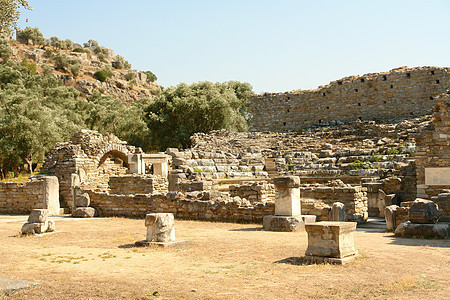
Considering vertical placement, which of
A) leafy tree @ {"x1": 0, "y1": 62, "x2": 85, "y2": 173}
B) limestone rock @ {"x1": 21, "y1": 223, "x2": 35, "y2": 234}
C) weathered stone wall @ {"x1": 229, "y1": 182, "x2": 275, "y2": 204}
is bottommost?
limestone rock @ {"x1": 21, "y1": 223, "x2": 35, "y2": 234}

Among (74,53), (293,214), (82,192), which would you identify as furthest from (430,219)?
(74,53)

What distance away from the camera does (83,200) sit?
15641 mm

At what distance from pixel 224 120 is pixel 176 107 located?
13.3ft

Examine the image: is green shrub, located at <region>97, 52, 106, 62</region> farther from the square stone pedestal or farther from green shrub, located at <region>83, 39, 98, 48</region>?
the square stone pedestal

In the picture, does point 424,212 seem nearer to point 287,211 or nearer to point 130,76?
point 287,211

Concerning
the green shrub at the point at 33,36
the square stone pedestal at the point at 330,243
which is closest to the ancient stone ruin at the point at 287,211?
the square stone pedestal at the point at 330,243

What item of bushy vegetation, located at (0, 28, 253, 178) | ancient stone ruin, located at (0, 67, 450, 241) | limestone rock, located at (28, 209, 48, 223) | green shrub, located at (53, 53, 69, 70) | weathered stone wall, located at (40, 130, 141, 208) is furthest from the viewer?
green shrub, located at (53, 53, 69, 70)

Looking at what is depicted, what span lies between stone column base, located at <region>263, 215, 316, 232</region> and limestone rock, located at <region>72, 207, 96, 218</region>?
22.8 ft

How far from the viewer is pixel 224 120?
36.5 m

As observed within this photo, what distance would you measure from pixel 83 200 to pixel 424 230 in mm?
11233

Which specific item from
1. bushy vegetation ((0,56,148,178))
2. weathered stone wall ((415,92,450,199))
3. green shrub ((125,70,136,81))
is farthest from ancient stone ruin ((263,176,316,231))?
green shrub ((125,70,136,81))

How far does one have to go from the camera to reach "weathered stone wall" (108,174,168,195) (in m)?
17.2

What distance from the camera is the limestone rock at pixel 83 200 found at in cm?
1562

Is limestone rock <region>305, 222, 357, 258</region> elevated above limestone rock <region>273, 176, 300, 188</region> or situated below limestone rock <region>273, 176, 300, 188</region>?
below
